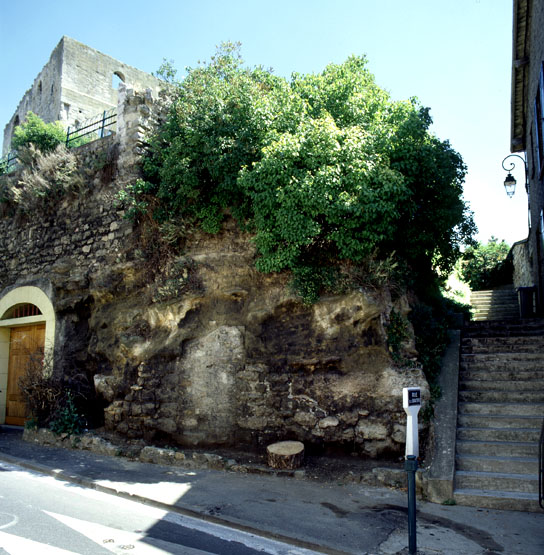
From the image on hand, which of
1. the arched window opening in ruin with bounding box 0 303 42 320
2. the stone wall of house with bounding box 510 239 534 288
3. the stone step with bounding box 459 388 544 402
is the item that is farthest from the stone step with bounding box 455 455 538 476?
the arched window opening in ruin with bounding box 0 303 42 320

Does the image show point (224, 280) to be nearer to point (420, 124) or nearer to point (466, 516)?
point (420, 124)

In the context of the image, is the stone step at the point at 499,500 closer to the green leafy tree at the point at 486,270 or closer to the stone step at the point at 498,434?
the stone step at the point at 498,434

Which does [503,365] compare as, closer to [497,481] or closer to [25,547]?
[497,481]

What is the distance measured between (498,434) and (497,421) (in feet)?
0.85

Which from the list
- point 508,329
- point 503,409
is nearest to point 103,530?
point 503,409

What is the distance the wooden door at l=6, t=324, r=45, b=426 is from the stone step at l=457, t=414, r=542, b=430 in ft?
31.6

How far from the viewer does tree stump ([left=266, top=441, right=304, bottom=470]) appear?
23.6 ft

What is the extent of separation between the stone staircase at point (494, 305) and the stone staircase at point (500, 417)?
4.53 meters

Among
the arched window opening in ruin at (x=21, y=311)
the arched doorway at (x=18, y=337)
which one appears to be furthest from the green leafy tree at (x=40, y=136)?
the arched window opening in ruin at (x=21, y=311)

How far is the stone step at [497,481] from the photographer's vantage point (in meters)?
5.95

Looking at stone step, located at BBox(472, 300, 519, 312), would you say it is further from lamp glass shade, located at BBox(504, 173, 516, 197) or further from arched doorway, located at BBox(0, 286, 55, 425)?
arched doorway, located at BBox(0, 286, 55, 425)

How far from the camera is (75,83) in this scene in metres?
24.3

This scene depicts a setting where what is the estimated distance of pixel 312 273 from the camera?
26.3ft

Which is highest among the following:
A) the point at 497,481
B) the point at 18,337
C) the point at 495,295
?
the point at 495,295
